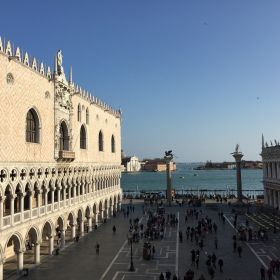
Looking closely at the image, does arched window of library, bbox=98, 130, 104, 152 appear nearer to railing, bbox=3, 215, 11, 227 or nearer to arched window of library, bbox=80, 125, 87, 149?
arched window of library, bbox=80, 125, 87, 149

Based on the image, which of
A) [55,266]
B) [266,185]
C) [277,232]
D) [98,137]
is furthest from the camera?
[266,185]

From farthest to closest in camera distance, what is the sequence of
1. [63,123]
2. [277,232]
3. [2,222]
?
1. [277,232]
2. [63,123]
3. [2,222]

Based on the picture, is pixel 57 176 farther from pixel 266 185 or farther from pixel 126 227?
pixel 266 185

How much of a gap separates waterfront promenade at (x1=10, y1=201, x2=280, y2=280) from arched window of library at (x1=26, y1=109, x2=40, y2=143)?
26.9 feet

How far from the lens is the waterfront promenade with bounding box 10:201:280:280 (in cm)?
2111

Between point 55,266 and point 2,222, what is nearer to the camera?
point 2,222

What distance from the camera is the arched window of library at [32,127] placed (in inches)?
934

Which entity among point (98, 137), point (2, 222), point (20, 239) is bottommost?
point (20, 239)

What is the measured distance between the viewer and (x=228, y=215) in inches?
1689

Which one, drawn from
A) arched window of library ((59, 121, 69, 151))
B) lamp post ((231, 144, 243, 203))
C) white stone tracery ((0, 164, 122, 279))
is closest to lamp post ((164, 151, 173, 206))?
lamp post ((231, 144, 243, 203))

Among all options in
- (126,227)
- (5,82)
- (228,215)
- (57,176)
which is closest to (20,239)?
(57,176)

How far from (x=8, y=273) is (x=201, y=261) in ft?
39.4

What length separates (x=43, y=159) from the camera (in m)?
25.1

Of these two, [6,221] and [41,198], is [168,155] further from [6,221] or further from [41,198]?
[6,221]
